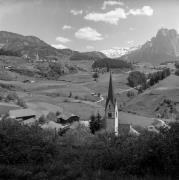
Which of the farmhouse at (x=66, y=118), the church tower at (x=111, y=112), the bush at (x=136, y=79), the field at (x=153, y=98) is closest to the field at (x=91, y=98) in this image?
the field at (x=153, y=98)

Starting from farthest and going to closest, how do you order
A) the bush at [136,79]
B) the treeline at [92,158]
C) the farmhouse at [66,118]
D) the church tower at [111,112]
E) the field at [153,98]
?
the bush at [136,79] < the field at [153,98] < the farmhouse at [66,118] < the church tower at [111,112] < the treeline at [92,158]

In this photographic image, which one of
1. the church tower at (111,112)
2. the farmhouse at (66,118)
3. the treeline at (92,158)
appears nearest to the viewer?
the treeline at (92,158)

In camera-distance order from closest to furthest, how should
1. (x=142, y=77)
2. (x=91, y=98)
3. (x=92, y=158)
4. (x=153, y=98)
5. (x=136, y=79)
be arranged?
(x=92, y=158) < (x=153, y=98) < (x=91, y=98) < (x=136, y=79) < (x=142, y=77)

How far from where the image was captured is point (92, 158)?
32.7 feet

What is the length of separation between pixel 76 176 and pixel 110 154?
4.77 feet

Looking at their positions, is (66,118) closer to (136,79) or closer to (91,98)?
(91,98)

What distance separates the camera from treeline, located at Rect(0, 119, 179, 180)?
8.43 meters

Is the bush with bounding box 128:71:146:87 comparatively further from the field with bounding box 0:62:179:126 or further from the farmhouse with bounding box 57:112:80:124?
the farmhouse with bounding box 57:112:80:124

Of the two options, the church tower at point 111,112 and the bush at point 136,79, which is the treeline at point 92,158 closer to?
the church tower at point 111,112

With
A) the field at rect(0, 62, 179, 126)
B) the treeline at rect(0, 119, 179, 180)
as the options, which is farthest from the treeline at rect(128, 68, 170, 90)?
the treeline at rect(0, 119, 179, 180)

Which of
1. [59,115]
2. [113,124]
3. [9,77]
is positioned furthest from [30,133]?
[9,77]

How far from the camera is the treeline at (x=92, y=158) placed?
843 cm

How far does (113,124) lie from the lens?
63312 millimetres

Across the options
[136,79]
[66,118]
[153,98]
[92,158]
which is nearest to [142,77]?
[136,79]
